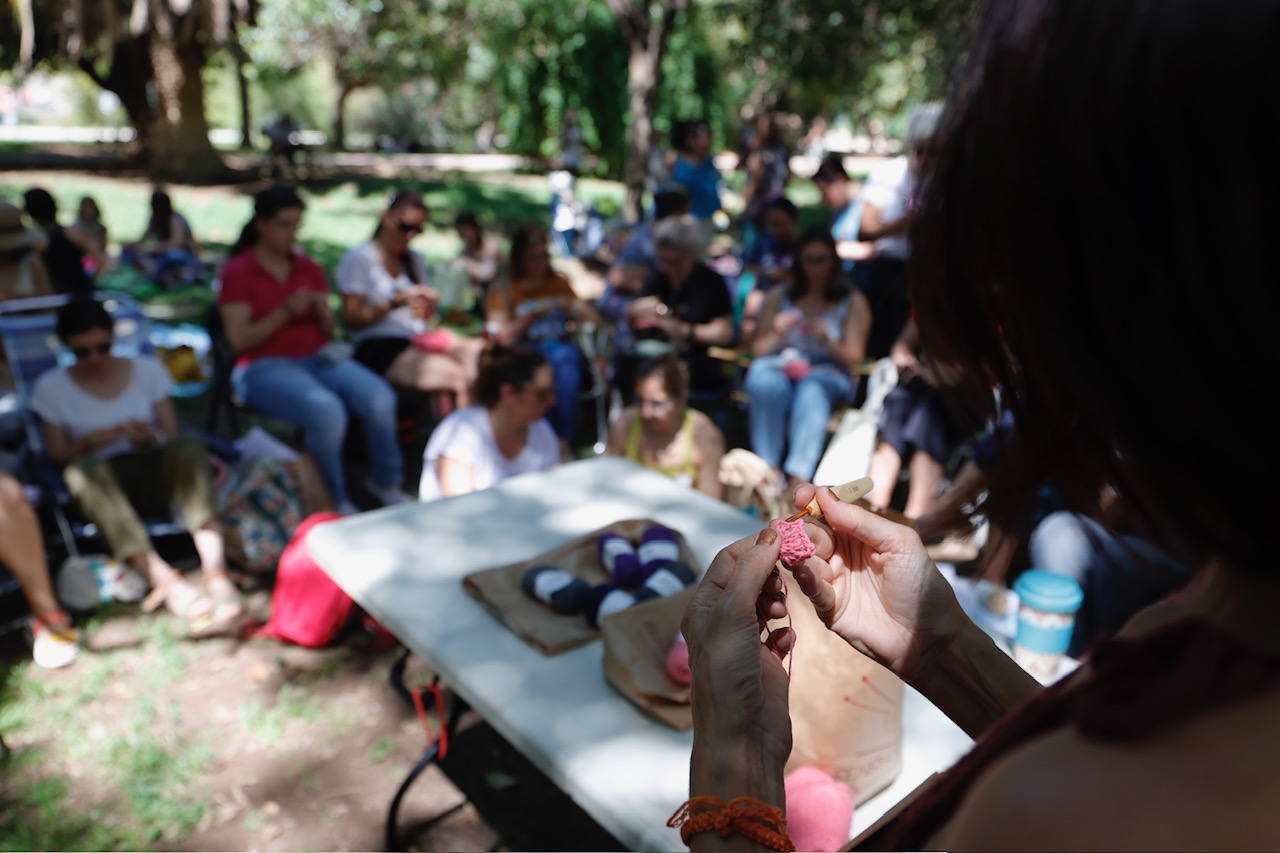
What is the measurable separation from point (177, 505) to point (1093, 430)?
144 inches

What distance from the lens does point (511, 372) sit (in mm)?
3525

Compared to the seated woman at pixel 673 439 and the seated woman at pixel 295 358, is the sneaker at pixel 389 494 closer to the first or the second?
the seated woman at pixel 295 358

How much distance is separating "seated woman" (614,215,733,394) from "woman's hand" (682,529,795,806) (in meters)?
4.00

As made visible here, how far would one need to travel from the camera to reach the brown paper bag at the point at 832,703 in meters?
1.61

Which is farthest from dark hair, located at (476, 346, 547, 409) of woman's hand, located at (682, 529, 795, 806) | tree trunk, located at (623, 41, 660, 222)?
tree trunk, located at (623, 41, 660, 222)

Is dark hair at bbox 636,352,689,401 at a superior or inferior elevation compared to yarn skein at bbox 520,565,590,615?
superior

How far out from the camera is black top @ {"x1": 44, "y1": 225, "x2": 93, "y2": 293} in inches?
234

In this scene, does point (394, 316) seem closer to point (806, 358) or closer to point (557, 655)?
point (806, 358)

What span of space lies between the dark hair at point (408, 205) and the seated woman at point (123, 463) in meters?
1.60

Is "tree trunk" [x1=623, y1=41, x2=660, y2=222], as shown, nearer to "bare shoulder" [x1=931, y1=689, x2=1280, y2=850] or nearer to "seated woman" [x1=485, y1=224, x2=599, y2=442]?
"seated woman" [x1=485, y1=224, x2=599, y2=442]

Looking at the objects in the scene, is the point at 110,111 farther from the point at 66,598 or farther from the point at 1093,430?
the point at 1093,430

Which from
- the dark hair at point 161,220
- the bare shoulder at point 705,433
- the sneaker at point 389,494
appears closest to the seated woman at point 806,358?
the bare shoulder at point 705,433

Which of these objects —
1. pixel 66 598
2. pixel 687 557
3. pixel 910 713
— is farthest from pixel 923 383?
pixel 66 598

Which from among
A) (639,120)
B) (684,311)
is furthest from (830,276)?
(639,120)
